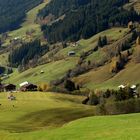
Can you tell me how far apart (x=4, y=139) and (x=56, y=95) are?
4268 inches

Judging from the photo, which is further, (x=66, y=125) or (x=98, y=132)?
(x=66, y=125)

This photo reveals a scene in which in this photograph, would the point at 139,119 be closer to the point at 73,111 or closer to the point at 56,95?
the point at 73,111

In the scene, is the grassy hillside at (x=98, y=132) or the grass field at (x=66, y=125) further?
the grass field at (x=66, y=125)

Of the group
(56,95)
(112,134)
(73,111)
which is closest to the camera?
(112,134)

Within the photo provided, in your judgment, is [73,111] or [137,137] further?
[73,111]

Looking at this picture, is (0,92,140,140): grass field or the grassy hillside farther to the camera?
(0,92,140,140): grass field

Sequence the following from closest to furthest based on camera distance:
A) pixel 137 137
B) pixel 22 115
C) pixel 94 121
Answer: pixel 137 137
pixel 94 121
pixel 22 115

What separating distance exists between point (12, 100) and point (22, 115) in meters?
38.9

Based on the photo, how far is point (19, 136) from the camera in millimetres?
55000

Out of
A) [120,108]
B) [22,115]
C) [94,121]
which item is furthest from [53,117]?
[94,121]

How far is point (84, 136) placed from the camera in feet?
154

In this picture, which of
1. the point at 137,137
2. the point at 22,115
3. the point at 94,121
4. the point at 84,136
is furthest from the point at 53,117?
the point at 137,137

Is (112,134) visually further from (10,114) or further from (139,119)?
(10,114)

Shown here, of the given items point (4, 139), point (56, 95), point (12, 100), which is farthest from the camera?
Answer: point (56, 95)
